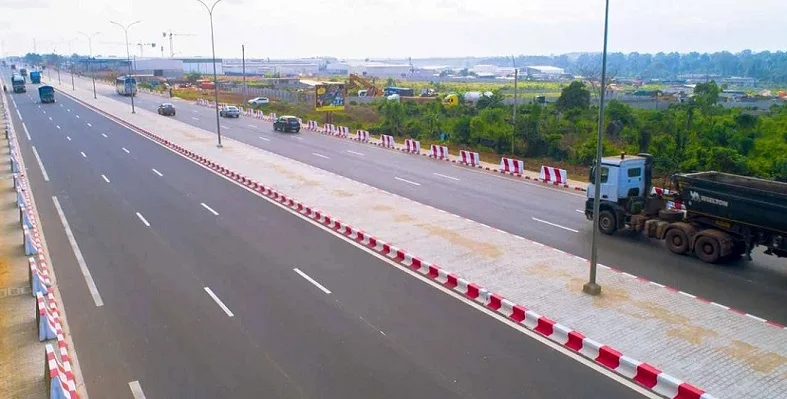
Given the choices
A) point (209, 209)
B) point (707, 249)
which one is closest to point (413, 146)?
point (209, 209)

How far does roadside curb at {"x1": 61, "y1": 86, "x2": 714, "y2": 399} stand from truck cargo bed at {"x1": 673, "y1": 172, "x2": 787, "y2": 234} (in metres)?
6.73

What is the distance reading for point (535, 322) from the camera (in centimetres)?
1295

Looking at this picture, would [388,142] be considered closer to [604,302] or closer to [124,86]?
[604,302]

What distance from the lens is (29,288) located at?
50.5 ft

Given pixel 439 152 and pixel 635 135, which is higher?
pixel 635 135

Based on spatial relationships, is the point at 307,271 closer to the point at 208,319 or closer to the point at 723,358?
the point at 208,319

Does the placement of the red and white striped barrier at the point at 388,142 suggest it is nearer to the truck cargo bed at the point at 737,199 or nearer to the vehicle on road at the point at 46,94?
the truck cargo bed at the point at 737,199

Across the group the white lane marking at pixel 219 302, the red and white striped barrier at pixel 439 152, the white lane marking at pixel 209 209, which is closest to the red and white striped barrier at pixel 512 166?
the red and white striped barrier at pixel 439 152

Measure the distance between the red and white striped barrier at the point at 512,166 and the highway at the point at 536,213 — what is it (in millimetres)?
1163

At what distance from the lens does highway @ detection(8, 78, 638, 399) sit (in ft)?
35.0

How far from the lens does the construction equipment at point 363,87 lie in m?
92.5

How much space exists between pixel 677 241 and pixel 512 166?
50.0ft

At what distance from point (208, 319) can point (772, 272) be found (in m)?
14.1

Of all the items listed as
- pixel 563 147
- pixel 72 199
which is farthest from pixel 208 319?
pixel 563 147
